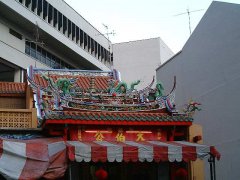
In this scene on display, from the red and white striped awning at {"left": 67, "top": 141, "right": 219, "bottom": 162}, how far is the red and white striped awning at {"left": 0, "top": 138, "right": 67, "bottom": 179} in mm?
461

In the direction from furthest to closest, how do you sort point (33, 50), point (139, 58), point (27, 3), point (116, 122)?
1. point (139, 58)
2. point (33, 50)
3. point (27, 3)
4. point (116, 122)

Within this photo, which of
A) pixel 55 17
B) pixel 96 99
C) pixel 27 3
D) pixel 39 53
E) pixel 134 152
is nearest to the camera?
pixel 134 152

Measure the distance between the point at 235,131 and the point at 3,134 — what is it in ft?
33.9

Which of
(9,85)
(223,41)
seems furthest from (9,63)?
(223,41)

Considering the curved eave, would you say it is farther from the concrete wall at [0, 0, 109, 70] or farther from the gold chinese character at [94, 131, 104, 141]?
the concrete wall at [0, 0, 109, 70]

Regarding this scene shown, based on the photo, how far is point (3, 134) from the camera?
13.2 m

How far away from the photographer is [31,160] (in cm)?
1144

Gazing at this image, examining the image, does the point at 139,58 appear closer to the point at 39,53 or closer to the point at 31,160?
the point at 39,53

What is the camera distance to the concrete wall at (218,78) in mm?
18547

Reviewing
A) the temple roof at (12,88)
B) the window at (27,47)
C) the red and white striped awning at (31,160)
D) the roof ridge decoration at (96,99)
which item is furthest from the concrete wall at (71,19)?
the red and white striped awning at (31,160)

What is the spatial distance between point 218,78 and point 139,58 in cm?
2133

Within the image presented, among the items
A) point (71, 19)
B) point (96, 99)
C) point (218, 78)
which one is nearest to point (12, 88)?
point (96, 99)

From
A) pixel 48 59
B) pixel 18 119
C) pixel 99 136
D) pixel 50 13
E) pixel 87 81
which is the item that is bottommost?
pixel 99 136

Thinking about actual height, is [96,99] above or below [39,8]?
below
